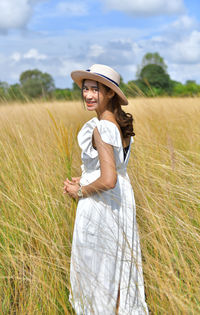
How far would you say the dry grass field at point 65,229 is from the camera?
4.90 ft

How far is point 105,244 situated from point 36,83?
91.5 ft

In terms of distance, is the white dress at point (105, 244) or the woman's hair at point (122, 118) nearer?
the white dress at point (105, 244)

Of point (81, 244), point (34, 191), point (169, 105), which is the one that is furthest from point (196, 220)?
point (169, 105)

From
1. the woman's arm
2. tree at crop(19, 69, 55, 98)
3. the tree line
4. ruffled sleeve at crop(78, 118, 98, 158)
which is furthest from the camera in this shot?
tree at crop(19, 69, 55, 98)

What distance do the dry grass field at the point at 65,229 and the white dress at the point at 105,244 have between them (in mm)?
80

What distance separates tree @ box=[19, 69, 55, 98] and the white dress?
29.5ft

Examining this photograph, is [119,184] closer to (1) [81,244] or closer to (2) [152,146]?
(1) [81,244]

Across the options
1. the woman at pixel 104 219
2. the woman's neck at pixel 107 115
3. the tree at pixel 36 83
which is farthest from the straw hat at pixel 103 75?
the tree at pixel 36 83

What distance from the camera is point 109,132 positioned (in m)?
1.51

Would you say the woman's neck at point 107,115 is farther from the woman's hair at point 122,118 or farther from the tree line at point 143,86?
the tree line at point 143,86

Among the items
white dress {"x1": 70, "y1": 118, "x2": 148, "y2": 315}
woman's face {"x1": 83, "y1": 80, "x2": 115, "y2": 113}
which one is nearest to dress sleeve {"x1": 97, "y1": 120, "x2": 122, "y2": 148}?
white dress {"x1": 70, "y1": 118, "x2": 148, "y2": 315}

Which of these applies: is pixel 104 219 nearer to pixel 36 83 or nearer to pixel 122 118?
pixel 122 118

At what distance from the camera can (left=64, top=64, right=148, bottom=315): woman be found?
150 cm

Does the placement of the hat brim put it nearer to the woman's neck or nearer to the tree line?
the woman's neck
